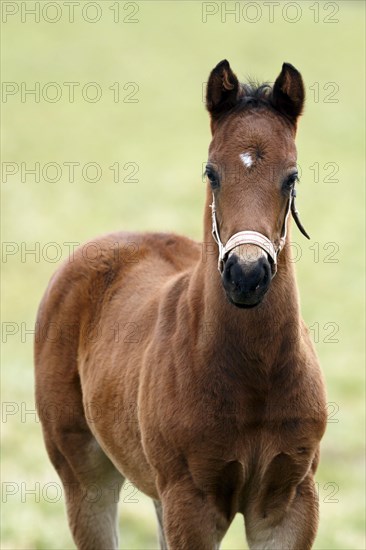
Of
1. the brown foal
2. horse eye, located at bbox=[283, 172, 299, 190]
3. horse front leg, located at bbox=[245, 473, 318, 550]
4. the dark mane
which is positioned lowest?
horse front leg, located at bbox=[245, 473, 318, 550]

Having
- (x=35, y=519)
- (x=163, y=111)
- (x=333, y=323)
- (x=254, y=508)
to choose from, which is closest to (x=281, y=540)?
(x=254, y=508)

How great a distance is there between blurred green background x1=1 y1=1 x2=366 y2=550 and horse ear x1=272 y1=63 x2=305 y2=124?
13.7ft

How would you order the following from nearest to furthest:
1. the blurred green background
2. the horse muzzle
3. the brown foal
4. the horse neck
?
the horse muzzle, the brown foal, the horse neck, the blurred green background

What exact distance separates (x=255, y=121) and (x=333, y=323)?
10.8m

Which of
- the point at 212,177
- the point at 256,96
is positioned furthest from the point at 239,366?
the point at 256,96

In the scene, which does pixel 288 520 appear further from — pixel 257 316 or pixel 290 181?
pixel 290 181

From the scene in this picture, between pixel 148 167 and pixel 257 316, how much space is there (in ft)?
63.8

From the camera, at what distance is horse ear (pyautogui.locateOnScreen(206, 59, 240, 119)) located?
4098 mm

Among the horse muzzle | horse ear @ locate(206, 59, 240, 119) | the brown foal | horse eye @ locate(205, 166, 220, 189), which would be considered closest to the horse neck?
the brown foal

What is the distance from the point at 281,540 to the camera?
13.9 ft

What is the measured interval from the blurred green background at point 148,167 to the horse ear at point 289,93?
4.17 meters

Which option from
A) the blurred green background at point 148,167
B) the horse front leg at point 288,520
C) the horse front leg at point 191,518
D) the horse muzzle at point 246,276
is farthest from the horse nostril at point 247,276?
the blurred green background at point 148,167

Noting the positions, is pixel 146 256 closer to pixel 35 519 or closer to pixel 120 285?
pixel 120 285

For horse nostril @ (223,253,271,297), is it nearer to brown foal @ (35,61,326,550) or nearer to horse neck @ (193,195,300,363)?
brown foal @ (35,61,326,550)
